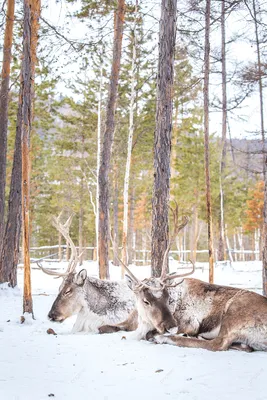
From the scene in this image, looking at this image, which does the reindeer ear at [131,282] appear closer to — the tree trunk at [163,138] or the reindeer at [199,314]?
the reindeer at [199,314]

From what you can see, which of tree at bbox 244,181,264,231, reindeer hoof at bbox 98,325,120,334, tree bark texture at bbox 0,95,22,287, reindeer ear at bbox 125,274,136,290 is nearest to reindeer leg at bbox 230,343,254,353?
reindeer ear at bbox 125,274,136,290

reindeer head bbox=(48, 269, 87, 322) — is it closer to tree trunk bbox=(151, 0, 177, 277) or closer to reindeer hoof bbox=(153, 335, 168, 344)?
tree trunk bbox=(151, 0, 177, 277)

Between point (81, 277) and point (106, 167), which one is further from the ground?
point (106, 167)

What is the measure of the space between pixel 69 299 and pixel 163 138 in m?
3.33

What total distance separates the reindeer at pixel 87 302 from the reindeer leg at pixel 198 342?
146 centimetres

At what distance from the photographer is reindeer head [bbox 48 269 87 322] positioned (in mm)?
5809

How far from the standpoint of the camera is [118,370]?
3467mm

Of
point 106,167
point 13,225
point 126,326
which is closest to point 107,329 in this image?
point 126,326

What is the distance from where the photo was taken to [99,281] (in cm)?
638

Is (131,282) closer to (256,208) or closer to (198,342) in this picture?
(198,342)

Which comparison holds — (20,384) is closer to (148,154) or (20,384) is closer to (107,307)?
(107,307)

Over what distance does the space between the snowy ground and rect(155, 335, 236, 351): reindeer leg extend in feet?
0.42

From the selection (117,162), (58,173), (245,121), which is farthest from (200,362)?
(58,173)

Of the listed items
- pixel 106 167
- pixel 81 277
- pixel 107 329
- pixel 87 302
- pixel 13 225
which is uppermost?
pixel 106 167
